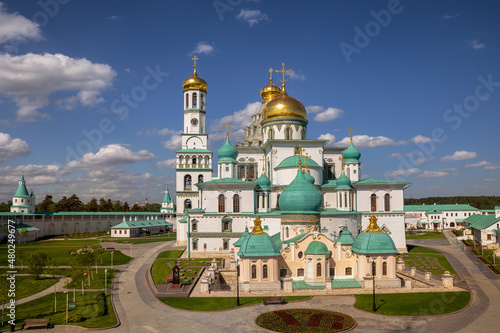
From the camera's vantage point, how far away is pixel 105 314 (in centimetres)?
2223

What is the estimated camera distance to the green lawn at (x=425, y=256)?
3519 cm

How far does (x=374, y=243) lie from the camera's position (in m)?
28.8

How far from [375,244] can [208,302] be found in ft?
41.5

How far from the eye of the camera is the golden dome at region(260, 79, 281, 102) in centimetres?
6225

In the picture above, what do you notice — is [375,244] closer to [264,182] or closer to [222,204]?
[264,182]

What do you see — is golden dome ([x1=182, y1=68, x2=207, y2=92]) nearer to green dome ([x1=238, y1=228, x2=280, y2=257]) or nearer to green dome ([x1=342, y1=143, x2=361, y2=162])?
green dome ([x1=342, y1=143, x2=361, y2=162])

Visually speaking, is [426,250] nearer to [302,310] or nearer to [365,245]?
[365,245]

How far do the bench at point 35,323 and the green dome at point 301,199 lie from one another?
62.0ft

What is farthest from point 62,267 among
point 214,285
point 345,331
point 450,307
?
point 450,307

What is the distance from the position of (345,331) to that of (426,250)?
33284 millimetres

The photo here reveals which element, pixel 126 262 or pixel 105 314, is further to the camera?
pixel 126 262

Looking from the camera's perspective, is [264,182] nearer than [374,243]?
No

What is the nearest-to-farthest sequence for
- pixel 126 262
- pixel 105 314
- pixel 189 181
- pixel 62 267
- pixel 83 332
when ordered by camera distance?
pixel 83 332
pixel 105 314
pixel 62 267
pixel 126 262
pixel 189 181

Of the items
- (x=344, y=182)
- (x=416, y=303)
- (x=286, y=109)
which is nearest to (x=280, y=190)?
(x=344, y=182)
